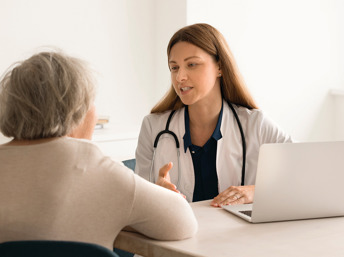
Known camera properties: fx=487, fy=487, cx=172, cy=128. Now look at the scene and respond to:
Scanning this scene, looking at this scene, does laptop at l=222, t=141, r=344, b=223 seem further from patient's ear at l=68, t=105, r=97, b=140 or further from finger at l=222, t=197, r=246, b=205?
patient's ear at l=68, t=105, r=97, b=140

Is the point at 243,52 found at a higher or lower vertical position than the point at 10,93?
lower

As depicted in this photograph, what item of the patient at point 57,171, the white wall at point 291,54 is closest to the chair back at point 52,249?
the patient at point 57,171

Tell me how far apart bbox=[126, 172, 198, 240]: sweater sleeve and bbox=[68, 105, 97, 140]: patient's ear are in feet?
0.68

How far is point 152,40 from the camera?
12.1ft

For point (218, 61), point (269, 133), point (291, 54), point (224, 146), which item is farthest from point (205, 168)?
point (291, 54)

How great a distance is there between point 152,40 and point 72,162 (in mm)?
2753

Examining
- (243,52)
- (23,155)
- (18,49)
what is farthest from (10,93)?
(243,52)

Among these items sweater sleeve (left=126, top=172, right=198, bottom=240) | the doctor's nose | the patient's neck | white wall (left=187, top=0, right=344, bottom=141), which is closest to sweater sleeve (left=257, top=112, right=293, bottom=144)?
the doctor's nose

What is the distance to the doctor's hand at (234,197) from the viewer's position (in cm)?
160

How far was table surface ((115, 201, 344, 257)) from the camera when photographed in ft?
3.75

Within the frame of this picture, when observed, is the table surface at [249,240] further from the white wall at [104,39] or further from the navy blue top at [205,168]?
the white wall at [104,39]

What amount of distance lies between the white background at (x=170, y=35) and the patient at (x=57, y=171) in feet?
5.94

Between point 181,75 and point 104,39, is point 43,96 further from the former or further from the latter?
point 104,39

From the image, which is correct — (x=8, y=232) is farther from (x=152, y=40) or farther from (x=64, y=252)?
(x=152, y=40)
